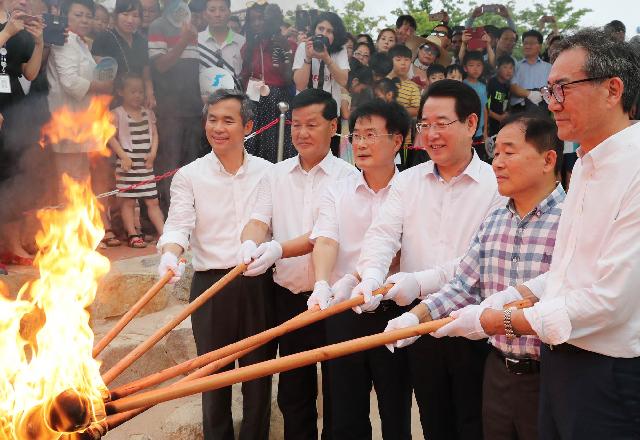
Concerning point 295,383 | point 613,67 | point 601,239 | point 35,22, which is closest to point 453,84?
point 613,67

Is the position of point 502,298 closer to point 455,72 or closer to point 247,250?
point 247,250

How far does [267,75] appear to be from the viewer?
22.7 ft

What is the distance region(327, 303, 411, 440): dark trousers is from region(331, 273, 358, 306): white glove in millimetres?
131

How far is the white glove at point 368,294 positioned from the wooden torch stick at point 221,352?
3cm

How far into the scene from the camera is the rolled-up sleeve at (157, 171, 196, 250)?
384 centimetres

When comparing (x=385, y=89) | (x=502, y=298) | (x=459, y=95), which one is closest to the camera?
(x=502, y=298)

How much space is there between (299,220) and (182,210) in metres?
0.73

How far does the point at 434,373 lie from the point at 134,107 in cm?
433

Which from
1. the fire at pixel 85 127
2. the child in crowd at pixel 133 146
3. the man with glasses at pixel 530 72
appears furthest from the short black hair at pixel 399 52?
the fire at pixel 85 127

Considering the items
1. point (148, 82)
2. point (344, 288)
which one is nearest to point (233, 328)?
point (344, 288)

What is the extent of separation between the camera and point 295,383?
3914mm

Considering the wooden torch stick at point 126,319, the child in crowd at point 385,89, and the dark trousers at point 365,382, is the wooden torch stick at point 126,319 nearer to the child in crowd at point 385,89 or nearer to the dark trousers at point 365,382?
the dark trousers at point 365,382

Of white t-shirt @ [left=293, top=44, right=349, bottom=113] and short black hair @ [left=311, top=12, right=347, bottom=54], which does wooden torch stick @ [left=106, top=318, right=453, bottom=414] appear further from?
short black hair @ [left=311, top=12, right=347, bottom=54]

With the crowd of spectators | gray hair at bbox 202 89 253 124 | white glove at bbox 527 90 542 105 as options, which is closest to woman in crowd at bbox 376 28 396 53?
the crowd of spectators
